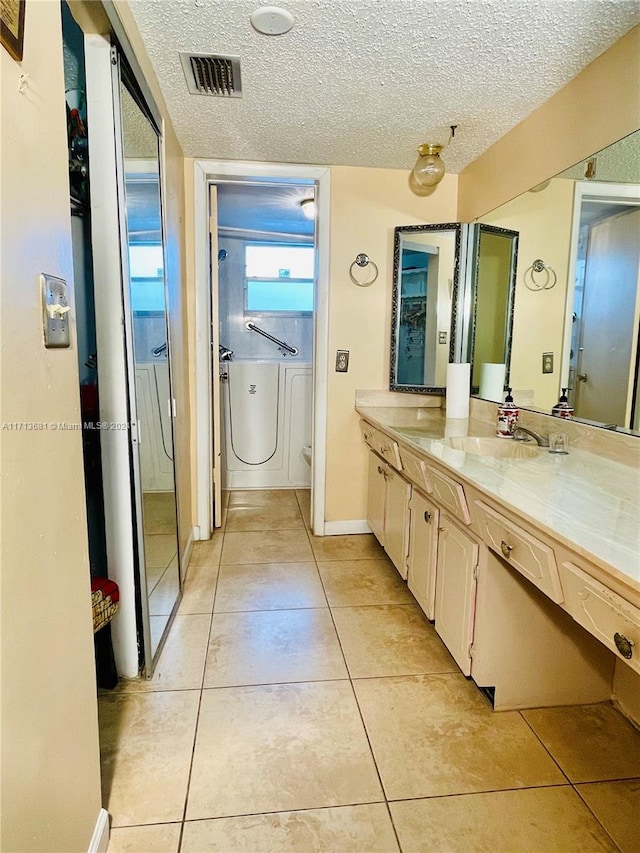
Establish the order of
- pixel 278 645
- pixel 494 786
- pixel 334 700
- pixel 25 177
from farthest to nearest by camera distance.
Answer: pixel 278 645 → pixel 334 700 → pixel 494 786 → pixel 25 177

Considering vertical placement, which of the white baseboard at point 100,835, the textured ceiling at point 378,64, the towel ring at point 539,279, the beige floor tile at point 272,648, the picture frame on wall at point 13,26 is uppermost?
the textured ceiling at point 378,64

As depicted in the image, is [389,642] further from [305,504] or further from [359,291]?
[359,291]

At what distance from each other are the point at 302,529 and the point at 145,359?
5.99ft

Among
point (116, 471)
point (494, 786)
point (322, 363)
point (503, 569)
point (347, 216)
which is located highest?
point (347, 216)

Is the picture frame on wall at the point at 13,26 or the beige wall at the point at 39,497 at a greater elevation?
the picture frame on wall at the point at 13,26

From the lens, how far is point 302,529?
329cm

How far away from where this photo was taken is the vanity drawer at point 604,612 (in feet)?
2.89

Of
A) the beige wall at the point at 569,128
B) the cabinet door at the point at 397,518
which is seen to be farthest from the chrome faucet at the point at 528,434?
the beige wall at the point at 569,128

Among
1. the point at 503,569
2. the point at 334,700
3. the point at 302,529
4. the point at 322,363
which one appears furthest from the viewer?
the point at 302,529

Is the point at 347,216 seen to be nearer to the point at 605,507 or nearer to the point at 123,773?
the point at 605,507

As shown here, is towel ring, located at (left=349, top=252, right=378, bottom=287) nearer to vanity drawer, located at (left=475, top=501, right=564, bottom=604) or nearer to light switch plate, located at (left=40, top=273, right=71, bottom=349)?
vanity drawer, located at (left=475, top=501, right=564, bottom=604)

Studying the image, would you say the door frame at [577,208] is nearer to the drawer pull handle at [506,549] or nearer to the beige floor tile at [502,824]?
the drawer pull handle at [506,549]

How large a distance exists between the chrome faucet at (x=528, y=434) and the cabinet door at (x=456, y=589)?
525 mm

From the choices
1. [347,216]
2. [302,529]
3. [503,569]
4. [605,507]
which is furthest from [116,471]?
[347,216]
